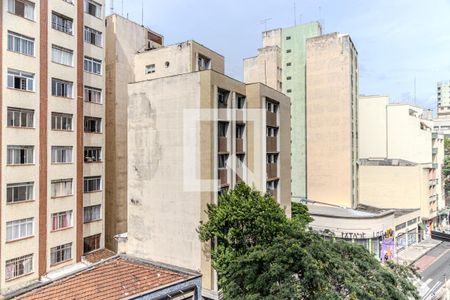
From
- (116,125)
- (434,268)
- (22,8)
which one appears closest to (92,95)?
(116,125)

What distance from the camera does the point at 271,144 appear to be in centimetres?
2752

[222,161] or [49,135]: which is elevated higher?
[49,135]

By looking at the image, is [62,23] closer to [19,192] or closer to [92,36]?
[92,36]

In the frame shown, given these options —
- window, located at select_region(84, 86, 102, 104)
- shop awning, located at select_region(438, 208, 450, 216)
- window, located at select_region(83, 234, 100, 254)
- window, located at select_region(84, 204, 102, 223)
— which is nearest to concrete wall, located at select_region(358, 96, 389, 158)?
shop awning, located at select_region(438, 208, 450, 216)

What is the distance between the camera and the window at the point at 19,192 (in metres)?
21.3

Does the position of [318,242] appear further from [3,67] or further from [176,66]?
[3,67]

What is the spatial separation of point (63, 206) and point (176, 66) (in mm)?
13078

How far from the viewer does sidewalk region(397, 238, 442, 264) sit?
43059 mm

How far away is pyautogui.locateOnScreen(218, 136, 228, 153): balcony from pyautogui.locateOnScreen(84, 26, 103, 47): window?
14.0 m

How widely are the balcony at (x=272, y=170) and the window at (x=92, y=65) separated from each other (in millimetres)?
15505

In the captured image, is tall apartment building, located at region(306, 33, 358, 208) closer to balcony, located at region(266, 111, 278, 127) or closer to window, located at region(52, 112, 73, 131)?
balcony, located at region(266, 111, 278, 127)

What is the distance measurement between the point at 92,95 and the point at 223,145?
489 inches

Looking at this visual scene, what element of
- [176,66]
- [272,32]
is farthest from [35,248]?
[272,32]

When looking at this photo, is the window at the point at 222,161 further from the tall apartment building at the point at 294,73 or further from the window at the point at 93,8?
the tall apartment building at the point at 294,73
